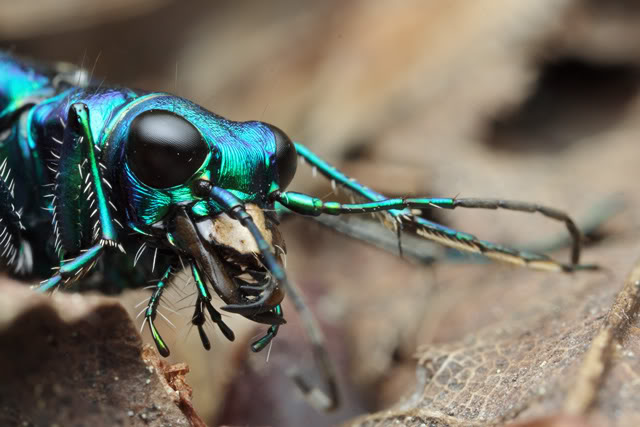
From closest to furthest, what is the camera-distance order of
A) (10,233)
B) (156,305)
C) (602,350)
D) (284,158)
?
(602,350), (156,305), (284,158), (10,233)

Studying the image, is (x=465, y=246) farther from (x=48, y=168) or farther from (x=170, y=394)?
(x=48, y=168)

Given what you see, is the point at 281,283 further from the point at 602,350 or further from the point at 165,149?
the point at 602,350

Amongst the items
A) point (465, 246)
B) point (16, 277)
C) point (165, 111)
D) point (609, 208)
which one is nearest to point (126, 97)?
point (165, 111)

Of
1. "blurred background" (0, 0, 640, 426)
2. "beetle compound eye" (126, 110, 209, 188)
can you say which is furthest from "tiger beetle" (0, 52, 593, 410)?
"blurred background" (0, 0, 640, 426)

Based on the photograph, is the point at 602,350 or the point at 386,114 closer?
the point at 602,350

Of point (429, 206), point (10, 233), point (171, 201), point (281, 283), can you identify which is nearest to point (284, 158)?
point (171, 201)

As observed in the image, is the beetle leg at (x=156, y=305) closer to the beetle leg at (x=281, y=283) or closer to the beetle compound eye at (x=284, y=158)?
the beetle leg at (x=281, y=283)

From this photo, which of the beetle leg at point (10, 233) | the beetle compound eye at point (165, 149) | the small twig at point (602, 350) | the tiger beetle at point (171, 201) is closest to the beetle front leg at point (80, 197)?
the tiger beetle at point (171, 201)
